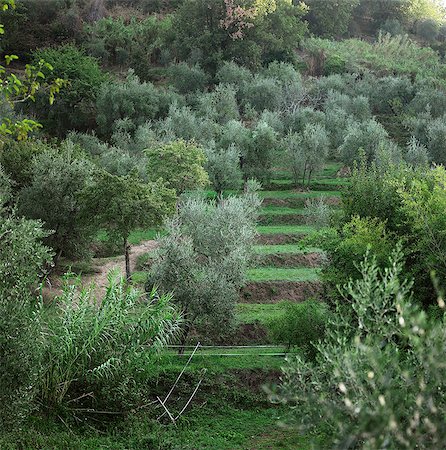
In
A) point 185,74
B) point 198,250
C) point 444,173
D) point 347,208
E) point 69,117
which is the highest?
point 444,173

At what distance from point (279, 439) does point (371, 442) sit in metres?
11.3

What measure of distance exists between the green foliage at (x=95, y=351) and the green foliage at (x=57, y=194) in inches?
387

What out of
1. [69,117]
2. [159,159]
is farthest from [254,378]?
[69,117]

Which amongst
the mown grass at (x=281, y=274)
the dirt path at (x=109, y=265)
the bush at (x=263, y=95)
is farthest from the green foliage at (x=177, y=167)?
the bush at (x=263, y=95)

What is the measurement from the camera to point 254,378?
19.2 metres

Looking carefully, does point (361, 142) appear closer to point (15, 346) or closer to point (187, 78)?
point (187, 78)

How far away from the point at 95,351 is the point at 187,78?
44200 millimetres

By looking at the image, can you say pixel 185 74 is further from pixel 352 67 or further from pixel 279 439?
pixel 279 439

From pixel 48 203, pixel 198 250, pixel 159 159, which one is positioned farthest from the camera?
pixel 159 159

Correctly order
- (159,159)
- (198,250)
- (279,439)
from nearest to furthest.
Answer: (279,439) < (198,250) < (159,159)

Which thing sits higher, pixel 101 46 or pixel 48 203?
pixel 48 203

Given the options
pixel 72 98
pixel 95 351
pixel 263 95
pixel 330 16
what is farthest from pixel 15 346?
pixel 330 16

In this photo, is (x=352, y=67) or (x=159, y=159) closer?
(x=159, y=159)

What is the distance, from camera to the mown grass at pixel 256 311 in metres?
23.0
